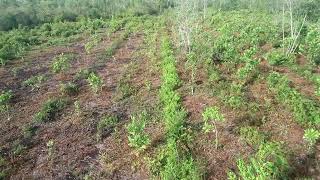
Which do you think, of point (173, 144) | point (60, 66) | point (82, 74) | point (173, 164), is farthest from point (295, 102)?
point (60, 66)

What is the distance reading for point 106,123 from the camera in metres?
14.7

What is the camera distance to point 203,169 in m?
11.2

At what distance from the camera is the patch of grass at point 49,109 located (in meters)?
15.3

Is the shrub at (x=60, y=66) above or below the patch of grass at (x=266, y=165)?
above

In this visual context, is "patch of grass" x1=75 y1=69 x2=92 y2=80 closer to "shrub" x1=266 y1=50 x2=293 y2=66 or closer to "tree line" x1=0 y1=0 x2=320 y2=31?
"shrub" x1=266 y1=50 x2=293 y2=66

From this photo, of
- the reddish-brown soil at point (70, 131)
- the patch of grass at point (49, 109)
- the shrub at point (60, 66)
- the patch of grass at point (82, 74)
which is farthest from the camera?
the shrub at point (60, 66)

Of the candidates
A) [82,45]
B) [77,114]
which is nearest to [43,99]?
[77,114]

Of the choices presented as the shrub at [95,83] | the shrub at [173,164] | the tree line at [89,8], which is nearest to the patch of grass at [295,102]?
the shrub at [173,164]

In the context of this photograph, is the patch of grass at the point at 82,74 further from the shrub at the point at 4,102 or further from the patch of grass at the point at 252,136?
the patch of grass at the point at 252,136

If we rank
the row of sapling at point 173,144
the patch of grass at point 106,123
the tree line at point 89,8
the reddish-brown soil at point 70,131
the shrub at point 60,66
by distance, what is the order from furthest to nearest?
the tree line at point 89,8
the shrub at point 60,66
the patch of grass at point 106,123
the reddish-brown soil at point 70,131
the row of sapling at point 173,144

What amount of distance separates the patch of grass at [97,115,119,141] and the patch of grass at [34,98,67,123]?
2369mm

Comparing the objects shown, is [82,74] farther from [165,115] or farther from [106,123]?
[165,115]

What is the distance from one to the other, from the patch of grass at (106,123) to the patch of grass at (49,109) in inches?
93.3

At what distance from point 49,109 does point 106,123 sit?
2.99 metres
